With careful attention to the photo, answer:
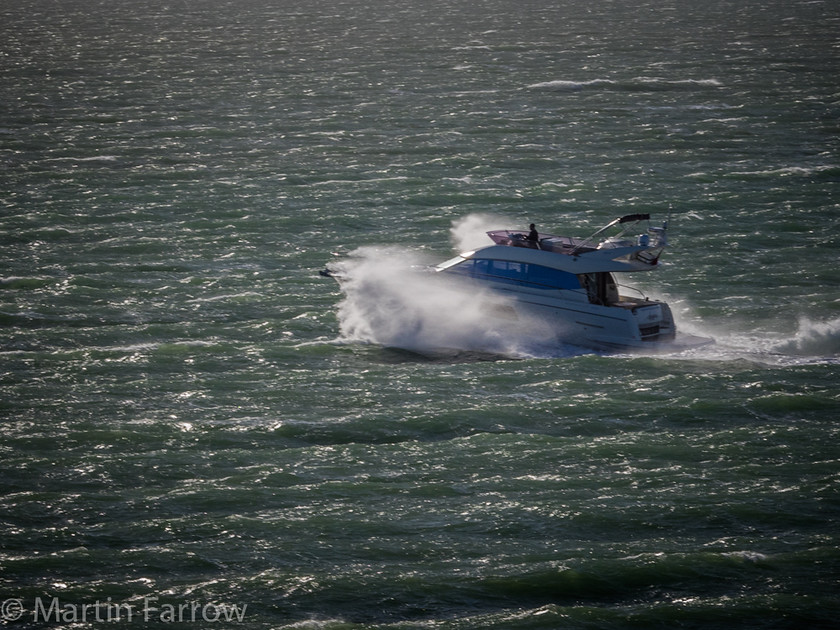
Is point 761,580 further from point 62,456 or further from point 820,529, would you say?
point 62,456

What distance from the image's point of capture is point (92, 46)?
103m

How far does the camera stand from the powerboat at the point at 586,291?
32.7 meters

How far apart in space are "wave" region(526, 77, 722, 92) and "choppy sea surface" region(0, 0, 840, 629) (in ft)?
14.0

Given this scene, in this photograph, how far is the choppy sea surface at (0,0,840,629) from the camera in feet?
70.0

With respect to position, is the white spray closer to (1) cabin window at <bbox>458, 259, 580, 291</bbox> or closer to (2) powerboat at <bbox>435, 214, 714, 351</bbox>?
(2) powerboat at <bbox>435, 214, 714, 351</bbox>

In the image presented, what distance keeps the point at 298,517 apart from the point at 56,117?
169 ft

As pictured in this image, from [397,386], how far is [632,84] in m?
51.4

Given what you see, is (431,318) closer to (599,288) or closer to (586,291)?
(586,291)

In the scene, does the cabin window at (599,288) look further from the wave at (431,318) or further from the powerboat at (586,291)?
the wave at (431,318)

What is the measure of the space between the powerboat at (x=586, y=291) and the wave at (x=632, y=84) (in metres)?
43.3

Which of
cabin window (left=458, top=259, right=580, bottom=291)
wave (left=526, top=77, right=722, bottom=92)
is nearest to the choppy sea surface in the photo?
cabin window (left=458, top=259, right=580, bottom=291)

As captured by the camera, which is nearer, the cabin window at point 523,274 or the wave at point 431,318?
the cabin window at point 523,274

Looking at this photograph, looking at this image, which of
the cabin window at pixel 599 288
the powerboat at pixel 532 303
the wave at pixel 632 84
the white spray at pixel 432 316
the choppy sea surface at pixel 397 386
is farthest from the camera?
the wave at pixel 632 84

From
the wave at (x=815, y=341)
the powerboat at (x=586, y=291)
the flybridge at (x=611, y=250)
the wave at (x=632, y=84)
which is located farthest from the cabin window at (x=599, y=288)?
the wave at (x=632, y=84)
